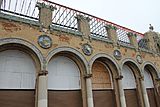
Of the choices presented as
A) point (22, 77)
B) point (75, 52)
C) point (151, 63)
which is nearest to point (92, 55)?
point (75, 52)

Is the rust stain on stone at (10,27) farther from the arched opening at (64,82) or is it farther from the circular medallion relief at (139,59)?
the circular medallion relief at (139,59)

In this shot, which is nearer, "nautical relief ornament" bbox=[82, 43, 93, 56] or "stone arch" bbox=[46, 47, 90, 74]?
"stone arch" bbox=[46, 47, 90, 74]

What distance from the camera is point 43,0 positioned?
33.8 ft

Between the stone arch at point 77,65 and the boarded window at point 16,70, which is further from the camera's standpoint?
the stone arch at point 77,65

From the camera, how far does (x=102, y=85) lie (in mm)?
11453

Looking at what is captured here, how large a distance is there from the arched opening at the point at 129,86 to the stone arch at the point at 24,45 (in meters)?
6.87

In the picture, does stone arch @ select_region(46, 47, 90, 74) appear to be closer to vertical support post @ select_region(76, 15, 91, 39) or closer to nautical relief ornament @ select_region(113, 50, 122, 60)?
vertical support post @ select_region(76, 15, 91, 39)

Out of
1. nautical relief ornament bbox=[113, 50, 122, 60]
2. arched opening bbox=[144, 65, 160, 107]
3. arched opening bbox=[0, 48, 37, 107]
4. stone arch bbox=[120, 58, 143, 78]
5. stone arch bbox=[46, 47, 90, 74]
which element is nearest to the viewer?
arched opening bbox=[0, 48, 37, 107]

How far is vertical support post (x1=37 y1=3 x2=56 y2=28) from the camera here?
978cm

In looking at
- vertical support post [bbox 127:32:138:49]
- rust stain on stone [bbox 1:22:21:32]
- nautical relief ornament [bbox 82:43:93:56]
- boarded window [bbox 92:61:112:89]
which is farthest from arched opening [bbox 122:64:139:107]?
rust stain on stone [bbox 1:22:21:32]

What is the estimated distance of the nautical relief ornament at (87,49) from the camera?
35.2ft

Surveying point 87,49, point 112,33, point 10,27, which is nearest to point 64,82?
point 87,49

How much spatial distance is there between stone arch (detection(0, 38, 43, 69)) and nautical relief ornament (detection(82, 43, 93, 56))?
2.93m

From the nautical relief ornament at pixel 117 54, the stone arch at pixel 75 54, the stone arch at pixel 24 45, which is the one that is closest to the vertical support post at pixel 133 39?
the nautical relief ornament at pixel 117 54
